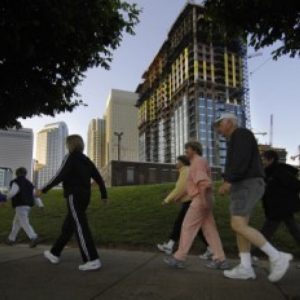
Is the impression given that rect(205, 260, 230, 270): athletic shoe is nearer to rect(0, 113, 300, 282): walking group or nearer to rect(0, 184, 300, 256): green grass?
rect(0, 113, 300, 282): walking group

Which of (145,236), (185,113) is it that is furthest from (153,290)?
(185,113)

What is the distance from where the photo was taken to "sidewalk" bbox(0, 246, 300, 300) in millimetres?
4969

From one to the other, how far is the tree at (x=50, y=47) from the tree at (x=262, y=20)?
2048 mm

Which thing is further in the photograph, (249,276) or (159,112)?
(159,112)

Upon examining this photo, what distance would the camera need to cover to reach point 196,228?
682 centimetres

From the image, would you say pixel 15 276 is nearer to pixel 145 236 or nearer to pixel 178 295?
pixel 178 295

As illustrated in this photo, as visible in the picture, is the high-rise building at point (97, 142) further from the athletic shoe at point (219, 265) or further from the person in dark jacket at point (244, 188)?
the person in dark jacket at point (244, 188)

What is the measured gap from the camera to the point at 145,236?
36.8 ft

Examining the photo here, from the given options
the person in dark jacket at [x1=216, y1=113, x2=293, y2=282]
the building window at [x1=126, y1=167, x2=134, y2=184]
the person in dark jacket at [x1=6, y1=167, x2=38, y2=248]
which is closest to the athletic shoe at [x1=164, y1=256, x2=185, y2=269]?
the person in dark jacket at [x1=216, y1=113, x2=293, y2=282]

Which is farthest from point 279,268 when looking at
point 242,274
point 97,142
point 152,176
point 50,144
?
point 97,142

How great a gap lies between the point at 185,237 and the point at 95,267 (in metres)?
1.31

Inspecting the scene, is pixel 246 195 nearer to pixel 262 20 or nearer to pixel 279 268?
pixel 279 268

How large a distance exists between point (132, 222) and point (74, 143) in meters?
6.27

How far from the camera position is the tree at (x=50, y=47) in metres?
6.57
